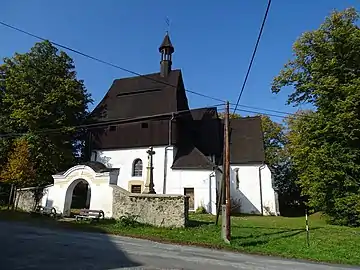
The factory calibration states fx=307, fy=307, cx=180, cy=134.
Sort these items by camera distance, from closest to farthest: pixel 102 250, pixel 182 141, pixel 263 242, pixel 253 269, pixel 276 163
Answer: pixel 253 269 < pixel 102 250 < pixel 263 242 < pixel 182 141 < pixel 276 163

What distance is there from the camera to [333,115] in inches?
901

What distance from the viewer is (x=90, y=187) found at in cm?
1983

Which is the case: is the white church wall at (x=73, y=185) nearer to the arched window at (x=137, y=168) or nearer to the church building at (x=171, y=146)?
the church building at (x=171, y=146)

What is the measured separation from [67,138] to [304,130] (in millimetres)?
21489

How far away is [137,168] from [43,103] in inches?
414

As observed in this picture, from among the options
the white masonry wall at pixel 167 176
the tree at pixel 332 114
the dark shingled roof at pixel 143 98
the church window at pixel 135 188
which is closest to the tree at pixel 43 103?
the dark shingled roof at pixel 143 98

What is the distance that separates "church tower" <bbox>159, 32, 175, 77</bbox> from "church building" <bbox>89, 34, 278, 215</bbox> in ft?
0.38

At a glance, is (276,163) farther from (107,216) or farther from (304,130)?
(107,216)

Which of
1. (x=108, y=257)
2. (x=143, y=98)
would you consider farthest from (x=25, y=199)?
(x=108, y=257)

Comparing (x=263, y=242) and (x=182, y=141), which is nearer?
(x=263, y=242)

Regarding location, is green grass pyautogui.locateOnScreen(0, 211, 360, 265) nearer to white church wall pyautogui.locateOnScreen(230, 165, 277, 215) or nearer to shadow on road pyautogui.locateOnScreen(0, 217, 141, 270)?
shadow on road pyautogui.locateOnScreen(0, 217, 141, 270)

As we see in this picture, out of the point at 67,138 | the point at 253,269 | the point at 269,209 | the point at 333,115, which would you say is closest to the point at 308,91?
the point at 333,115

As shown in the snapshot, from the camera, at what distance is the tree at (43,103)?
27.1 m

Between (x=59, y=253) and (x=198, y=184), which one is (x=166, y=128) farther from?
(x=59, y=253)
